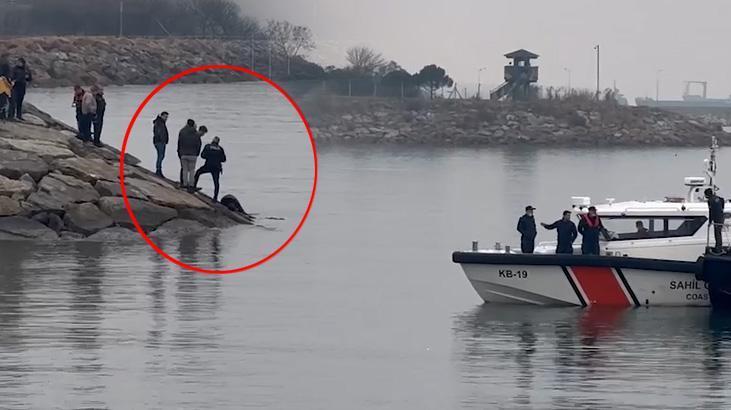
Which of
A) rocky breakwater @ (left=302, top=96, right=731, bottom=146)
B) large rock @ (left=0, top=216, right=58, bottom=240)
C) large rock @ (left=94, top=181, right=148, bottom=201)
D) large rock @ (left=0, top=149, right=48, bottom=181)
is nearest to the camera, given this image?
large rock @ (left=0, top=216, right=58, bottom=240)

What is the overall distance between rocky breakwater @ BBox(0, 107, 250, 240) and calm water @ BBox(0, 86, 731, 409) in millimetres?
878

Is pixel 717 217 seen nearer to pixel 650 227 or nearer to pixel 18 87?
pixel 650 227

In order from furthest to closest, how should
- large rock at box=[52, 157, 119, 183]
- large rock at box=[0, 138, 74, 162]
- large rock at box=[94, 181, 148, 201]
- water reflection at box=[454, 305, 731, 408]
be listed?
large rock at box=[0, 138, 74, 162] → large rock at box=[52, 157, 119, 183] → large rock at box=[94, 181, 148, 201] → water reflection at box=[454, 305, 731, 408]

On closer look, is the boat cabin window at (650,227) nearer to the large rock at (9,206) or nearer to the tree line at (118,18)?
the large rock at (9,206)

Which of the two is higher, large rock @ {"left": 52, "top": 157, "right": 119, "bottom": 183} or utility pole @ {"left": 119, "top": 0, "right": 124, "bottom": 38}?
utility pole @ {"left": 119, "top": 0, "right": 124, "bottom": 38}

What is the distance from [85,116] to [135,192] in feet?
12.8

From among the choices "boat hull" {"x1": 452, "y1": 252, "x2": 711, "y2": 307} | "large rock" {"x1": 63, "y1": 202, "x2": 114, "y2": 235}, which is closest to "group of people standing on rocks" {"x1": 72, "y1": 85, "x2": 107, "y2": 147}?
"large rock" {"x1": 63, "y1": 202, "x2": 114, "y2": 235}

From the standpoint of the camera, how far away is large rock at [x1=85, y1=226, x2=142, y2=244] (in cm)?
4281

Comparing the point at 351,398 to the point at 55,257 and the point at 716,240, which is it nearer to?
the point at 716,240

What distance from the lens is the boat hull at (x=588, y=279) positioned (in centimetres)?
3306

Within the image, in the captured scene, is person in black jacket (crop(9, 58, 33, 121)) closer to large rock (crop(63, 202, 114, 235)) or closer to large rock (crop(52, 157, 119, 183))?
large rock (crop(52, 157, 119, 183))

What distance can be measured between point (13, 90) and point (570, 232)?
1755 cm

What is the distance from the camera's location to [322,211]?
60.9 meters

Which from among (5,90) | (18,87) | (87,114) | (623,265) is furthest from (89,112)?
(623,265)
